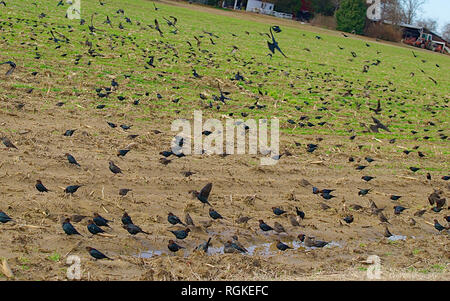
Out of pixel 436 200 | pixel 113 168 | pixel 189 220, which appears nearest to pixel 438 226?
pixel 436 200

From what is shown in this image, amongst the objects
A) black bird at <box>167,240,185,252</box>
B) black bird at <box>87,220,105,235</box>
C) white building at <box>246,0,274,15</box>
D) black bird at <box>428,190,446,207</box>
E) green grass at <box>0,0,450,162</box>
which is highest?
white building at <box>246,0,274,15</box>

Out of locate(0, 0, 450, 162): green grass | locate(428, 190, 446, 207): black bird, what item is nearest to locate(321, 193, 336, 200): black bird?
locate(428, 190, 446, 207): black bird

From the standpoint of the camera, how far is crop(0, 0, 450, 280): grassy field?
680cm

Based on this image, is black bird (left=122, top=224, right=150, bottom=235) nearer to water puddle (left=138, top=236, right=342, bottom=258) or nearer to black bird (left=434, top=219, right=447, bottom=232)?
water puddle (left=138, top=236, right=342, bottom=258)

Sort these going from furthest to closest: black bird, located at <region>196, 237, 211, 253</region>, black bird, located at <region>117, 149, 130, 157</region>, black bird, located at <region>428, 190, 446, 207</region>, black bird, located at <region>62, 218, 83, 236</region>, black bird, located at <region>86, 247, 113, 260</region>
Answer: black bird, located at <region>428, 190, 446, 207</region> < black bird, located at <region>117, 149, 130, 157</region> < black bird, located at <region>196, 237, 211, 253</region> < black bird, located at <region>62, 218, 83, 236</region> < black bird, located at <region>86, 247, 113, 260</region>

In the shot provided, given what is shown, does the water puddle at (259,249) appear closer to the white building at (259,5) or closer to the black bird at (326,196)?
the black bird at (326,196)

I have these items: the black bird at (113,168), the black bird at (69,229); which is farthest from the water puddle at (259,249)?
the black bird at (113,168)

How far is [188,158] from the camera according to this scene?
10055 millimetres

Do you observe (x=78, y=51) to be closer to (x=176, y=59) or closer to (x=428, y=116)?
(x=176, y=59)

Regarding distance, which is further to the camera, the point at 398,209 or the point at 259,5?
the point at 259,5

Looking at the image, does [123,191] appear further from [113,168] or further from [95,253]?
[95,253]

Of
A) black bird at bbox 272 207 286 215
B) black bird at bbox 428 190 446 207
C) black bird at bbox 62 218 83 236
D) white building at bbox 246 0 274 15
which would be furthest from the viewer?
white building at bbox 246 0 274 15

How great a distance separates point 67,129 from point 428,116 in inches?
492
